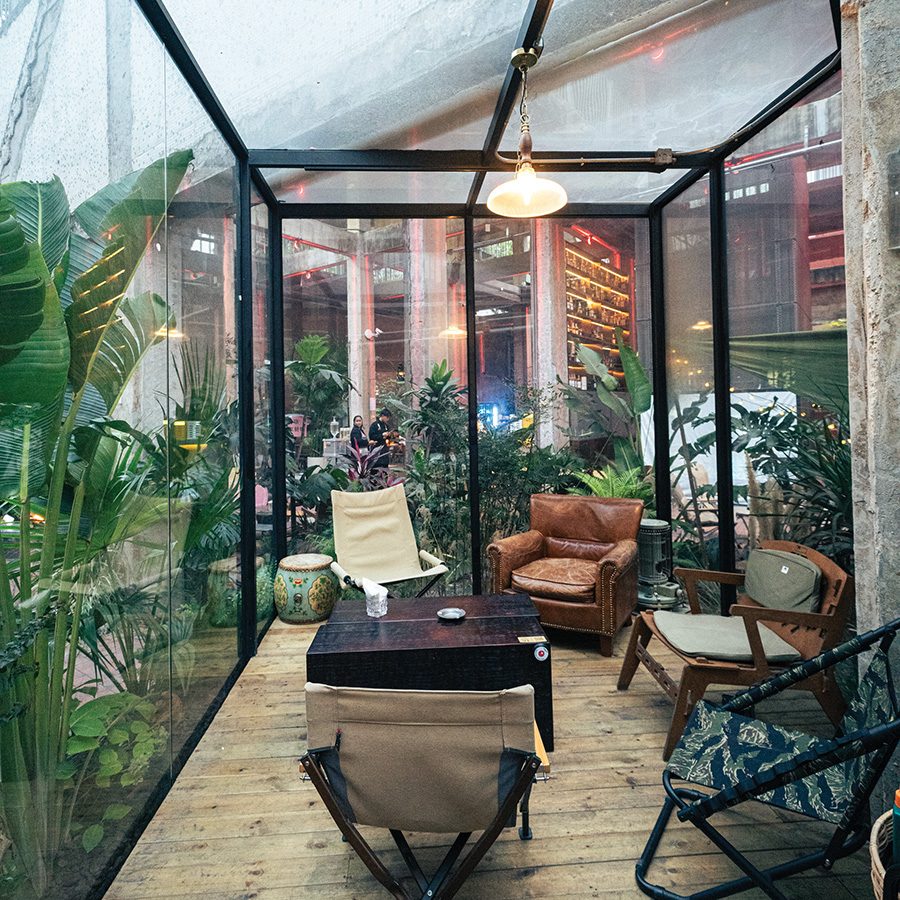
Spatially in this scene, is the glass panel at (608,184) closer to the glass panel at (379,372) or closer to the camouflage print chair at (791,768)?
the glass panel at (379,372)

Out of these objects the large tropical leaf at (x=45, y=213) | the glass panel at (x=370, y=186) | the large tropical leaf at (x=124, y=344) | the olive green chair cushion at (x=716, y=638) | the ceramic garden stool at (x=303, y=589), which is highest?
the glass panel at (x=370, y=186)

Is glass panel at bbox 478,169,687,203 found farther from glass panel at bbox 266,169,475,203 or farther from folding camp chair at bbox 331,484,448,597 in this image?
folding camp chair at bbox 331,484,448,597

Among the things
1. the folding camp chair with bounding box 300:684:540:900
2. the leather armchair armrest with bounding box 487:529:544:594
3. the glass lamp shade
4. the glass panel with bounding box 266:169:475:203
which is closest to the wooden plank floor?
the folding camp chair with bounding box 300:684:540:900

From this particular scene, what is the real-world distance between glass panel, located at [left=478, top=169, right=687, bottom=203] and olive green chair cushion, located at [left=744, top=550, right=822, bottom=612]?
2953 mm

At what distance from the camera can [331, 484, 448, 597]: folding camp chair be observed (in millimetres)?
4305

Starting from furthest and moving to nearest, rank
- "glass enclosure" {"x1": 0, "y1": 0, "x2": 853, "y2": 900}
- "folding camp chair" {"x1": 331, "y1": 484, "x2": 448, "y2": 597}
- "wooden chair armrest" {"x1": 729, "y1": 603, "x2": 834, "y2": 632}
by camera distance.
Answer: "folding camp chair" {"x1": 331, "y1": 484, "x2": 448, "y2": 597} → "wooden chair armrest" {"x1": 729, "y1": 603, "x2": 834, "y2": 632} → "glass enclosure" {"x1": 0, "y1": 0, "x2": 853, "y2": 900}

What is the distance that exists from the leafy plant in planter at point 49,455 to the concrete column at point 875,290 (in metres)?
2.43

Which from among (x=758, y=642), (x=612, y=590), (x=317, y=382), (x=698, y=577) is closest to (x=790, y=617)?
(x=758, y=642)

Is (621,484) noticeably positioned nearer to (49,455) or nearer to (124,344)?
(124,344)

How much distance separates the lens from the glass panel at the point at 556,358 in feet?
16.3

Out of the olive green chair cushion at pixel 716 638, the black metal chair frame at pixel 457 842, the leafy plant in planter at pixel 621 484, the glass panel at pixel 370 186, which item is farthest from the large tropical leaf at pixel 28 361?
the leafy plant in planter at pixel 621 484

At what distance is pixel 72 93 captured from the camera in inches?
67.4

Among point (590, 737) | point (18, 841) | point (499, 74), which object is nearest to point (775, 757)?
point (590, 737)

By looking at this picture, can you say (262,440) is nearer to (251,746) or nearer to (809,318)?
(251,746)
